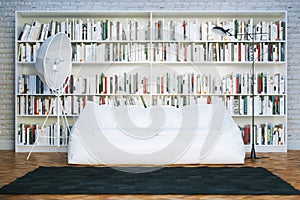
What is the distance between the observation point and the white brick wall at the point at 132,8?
28.3 ft

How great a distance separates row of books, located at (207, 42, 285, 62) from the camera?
8.28 m

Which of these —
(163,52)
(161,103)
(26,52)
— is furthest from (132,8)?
(26,52)

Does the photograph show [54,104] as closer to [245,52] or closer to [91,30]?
[91,30]

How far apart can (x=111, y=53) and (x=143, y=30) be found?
0.57 metres

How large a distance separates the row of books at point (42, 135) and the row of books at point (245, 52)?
2.36 m

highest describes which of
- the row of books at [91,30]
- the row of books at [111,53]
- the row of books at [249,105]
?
the row of books at [91,30]

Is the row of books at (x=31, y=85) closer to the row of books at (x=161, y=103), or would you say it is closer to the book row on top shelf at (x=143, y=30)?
the row of books at (x=161, y=103)

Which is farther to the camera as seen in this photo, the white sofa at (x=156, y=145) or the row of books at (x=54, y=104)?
the row of books at (x=54, y=104)

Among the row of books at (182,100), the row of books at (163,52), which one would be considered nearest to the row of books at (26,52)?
the row of books at (163,52)

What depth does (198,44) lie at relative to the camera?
27.8ft

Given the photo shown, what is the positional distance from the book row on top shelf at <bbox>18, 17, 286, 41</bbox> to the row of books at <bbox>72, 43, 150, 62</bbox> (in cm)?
11

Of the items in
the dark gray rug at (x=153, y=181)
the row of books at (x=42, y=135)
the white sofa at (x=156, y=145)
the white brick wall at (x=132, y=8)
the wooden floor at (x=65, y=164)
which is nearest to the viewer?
the wooden floor at (x=65, y=164)

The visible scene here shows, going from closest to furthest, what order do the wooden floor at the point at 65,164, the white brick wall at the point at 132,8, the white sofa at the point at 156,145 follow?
the wooden floor at the point at 65,164 < the white sofa at the point at 156,145 < the white brick wall at the point at 132,8

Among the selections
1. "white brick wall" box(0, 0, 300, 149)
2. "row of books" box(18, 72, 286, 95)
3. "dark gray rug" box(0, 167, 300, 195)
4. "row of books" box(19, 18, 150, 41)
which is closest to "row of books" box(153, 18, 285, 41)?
"row of books" box(19, 18, 150, 41)
